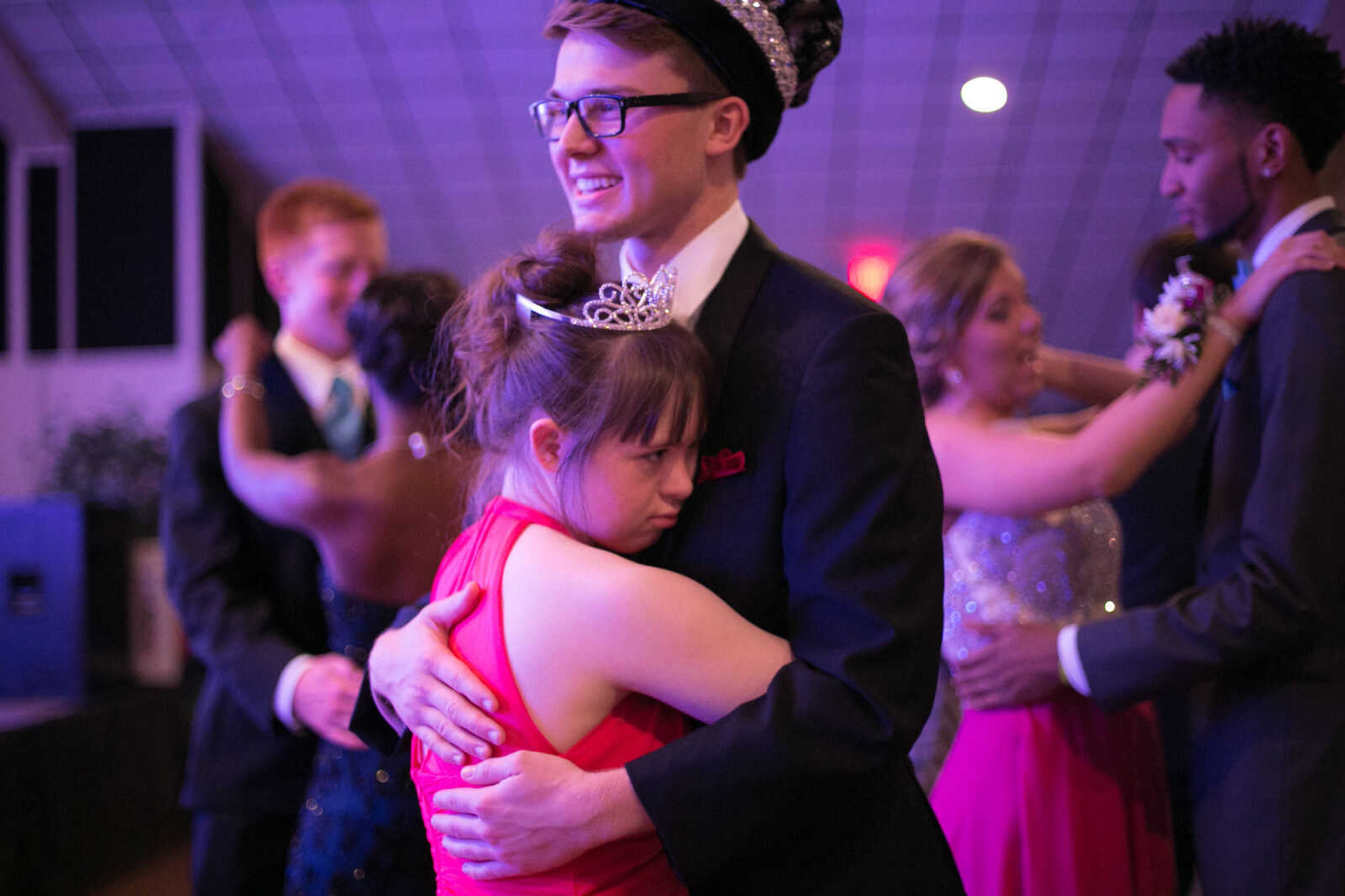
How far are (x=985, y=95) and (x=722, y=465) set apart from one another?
3.42 feet

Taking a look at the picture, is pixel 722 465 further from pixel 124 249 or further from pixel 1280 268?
pixel 124 249

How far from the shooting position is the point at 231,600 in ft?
7.39

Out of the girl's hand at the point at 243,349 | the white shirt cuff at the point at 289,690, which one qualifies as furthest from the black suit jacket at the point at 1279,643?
the girl's hand at the point at 243,349

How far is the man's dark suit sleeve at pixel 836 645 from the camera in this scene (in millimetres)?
1063

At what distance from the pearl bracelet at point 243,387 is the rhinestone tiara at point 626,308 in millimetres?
1275

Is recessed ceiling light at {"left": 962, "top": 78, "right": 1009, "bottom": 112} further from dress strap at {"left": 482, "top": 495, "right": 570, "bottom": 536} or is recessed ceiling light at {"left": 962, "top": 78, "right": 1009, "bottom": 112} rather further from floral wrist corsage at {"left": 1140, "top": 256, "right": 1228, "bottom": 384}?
dress strap at {"left": 482, "top": 495, "right": 570, "bottom": 536}

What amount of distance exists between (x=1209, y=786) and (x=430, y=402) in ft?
4.60

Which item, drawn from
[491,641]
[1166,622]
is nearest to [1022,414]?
[1166,622]

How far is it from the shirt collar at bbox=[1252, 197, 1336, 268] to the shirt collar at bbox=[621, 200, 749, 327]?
0.99m

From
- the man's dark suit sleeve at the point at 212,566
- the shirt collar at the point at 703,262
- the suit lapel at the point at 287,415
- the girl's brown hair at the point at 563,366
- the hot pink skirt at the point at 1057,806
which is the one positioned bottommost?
the hot pink skirt at the point at 1057,806

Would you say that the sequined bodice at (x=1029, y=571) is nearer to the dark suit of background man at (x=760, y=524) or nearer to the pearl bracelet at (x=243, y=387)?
the dark suit of background man at (x=760, y=524)

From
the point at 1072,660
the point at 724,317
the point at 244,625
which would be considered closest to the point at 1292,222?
the point at 1072,660

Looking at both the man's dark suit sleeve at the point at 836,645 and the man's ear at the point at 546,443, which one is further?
the man's ear at the point at 546,443

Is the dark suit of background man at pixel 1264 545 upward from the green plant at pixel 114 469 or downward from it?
upward
